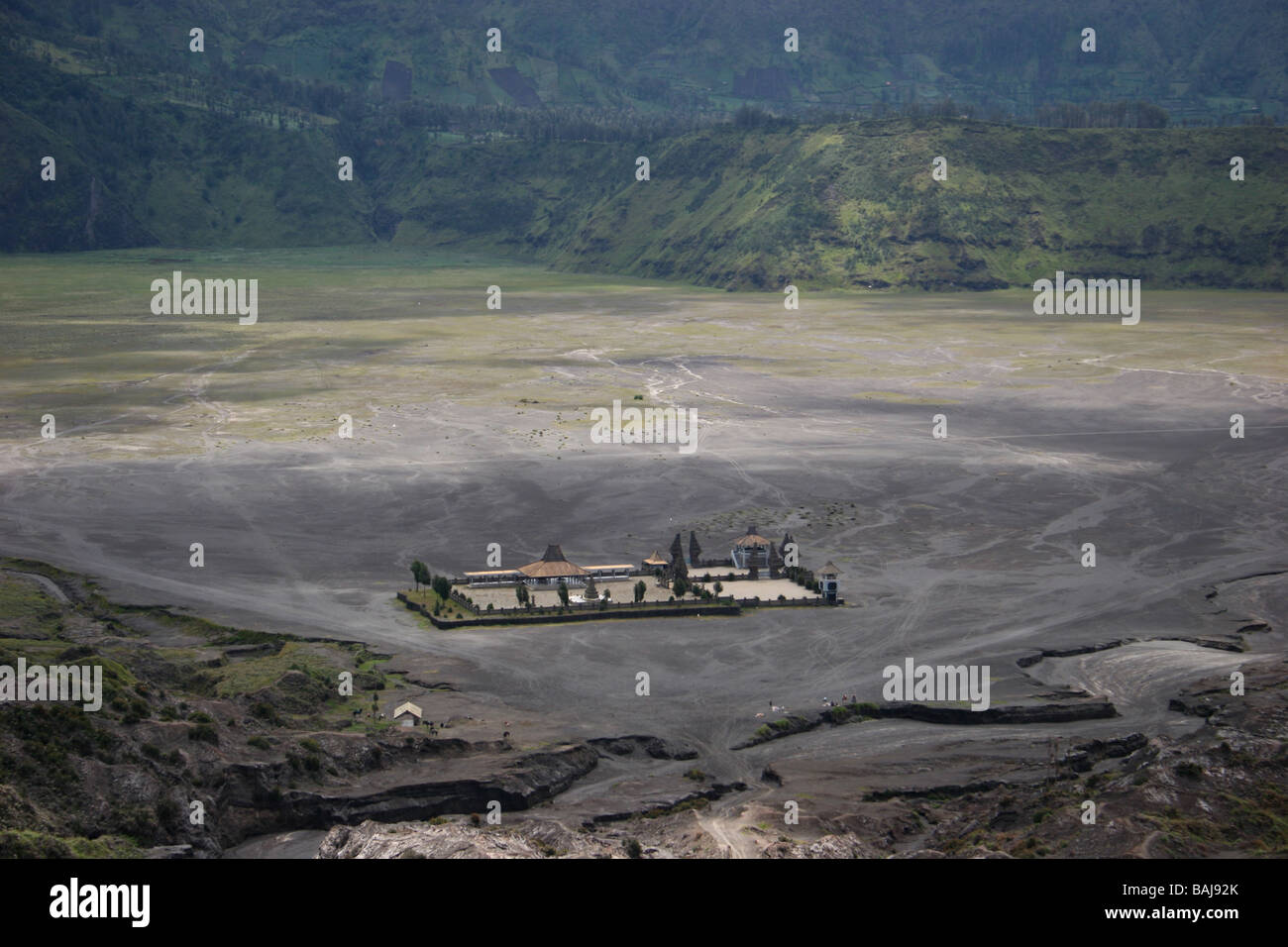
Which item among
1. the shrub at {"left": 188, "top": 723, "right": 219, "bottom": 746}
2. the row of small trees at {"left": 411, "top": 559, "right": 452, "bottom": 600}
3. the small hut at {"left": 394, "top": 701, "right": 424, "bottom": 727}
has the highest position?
the row of small trees at {"left": 411, "top": 559, "right": 452, "bottom": 600}

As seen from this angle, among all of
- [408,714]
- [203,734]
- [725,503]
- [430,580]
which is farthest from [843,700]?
[725,503]

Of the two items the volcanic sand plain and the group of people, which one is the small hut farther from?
the group of people

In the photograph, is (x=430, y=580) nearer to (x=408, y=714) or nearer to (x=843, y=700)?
(x=408, y=714)

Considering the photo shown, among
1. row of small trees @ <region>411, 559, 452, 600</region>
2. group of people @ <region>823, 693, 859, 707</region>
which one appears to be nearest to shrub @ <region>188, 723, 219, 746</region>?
group of people @ <region>823, 693, 859, 707</region>

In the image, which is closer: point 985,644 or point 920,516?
point 985,644

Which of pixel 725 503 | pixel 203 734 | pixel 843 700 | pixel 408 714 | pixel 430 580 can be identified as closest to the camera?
pixel 203 734
